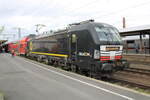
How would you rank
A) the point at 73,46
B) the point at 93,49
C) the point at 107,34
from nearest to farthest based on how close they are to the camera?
1. the point at 93,49
2. the point at 107,34
3. the point at 73,46

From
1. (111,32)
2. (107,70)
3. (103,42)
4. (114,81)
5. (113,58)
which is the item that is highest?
(111,32)

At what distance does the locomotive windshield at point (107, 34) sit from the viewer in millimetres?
9368

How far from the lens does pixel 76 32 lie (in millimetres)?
10562

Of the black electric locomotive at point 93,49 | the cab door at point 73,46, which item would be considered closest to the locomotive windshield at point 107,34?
the black electric locomotive at point 93,49

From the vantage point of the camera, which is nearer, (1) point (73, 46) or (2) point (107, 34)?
(2) point (107, 34)

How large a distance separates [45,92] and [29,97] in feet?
2.50

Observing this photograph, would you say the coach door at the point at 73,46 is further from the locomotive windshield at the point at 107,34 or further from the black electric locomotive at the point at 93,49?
the locomotive windshield at the point at 107,34

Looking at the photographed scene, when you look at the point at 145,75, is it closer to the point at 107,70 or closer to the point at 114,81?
the point at 114,81

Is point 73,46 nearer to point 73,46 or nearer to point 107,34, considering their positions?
point 73,46

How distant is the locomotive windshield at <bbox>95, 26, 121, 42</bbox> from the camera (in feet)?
30.7

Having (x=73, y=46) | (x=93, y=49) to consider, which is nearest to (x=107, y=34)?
(x=93, y=49)

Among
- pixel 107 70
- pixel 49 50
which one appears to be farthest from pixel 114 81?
pixel 49 50

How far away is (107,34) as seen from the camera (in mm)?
9711

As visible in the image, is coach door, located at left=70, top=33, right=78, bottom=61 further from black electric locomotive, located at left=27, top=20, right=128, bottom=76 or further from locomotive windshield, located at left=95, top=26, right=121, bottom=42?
locomotive windshield, located at left=95, top=26, right=121, bottom=42
